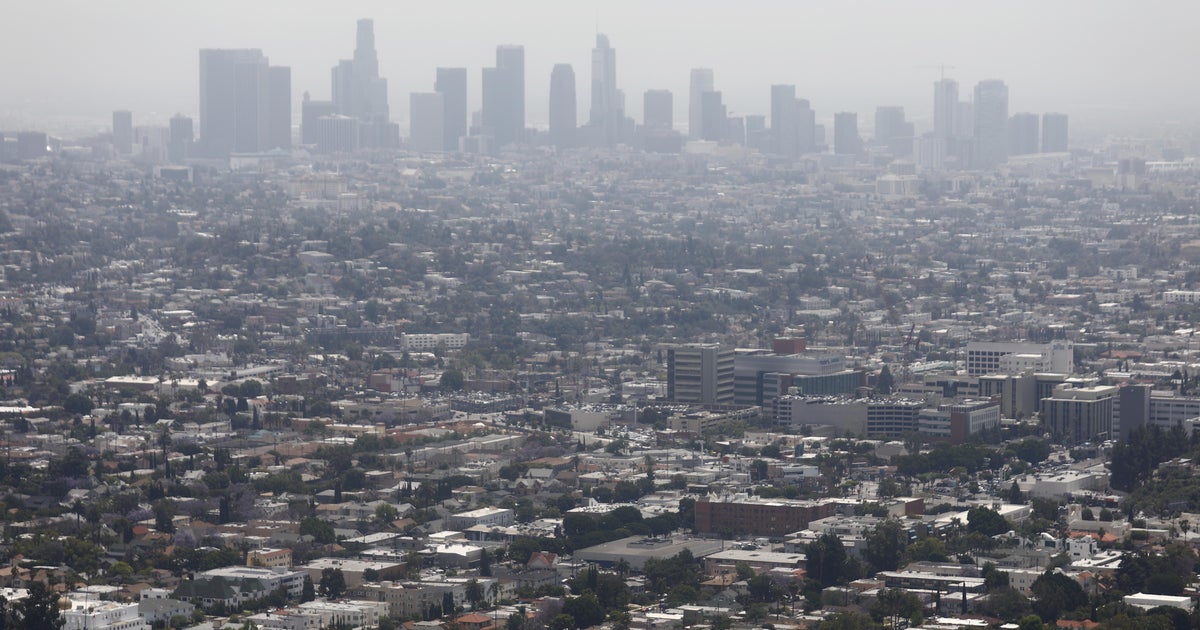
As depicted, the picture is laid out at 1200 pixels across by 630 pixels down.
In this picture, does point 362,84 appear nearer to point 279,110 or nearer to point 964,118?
point 279,110

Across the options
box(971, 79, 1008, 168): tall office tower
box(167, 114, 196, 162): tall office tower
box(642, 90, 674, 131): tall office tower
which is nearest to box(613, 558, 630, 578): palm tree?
box(167, 114, 196, 162): tall office tower

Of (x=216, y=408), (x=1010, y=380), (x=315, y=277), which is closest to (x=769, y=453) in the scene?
(x=1010, y=380)

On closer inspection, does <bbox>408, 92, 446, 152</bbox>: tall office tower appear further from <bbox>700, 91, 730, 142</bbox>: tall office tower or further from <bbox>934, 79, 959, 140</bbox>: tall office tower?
<bbox>934, 79, 959, 140</bbox>: tall office tower

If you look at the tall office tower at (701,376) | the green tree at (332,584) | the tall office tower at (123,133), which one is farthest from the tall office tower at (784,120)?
the green tree at (332,584)

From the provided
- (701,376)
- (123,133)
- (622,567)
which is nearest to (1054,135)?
(123,133)

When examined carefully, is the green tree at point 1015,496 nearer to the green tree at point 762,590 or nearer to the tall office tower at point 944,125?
the green tree at point 762,590

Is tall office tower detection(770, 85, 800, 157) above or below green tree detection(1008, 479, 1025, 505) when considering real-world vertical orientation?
above
